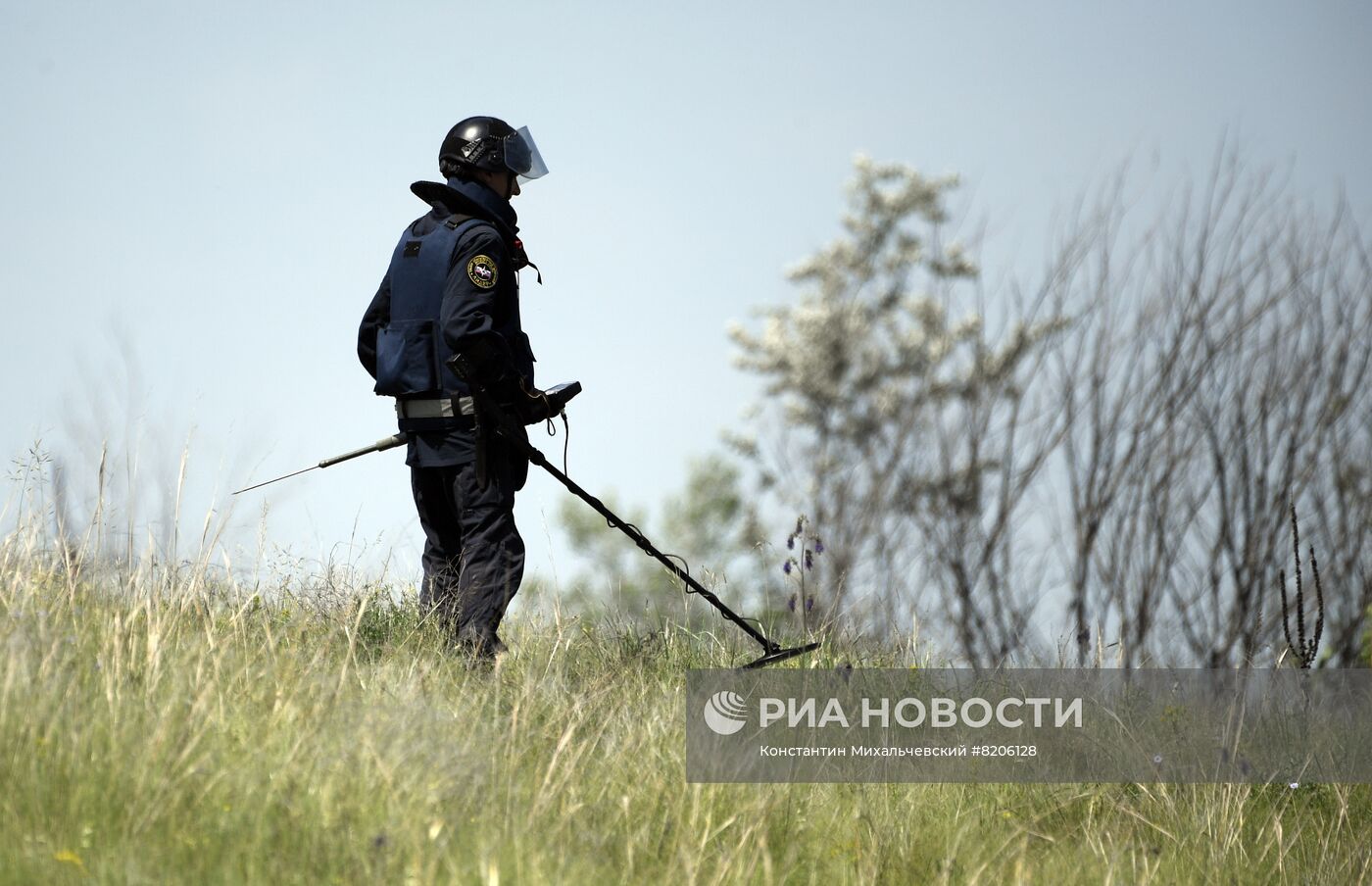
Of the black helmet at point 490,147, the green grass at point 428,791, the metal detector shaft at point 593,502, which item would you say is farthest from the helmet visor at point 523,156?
the green grass at point 428,791

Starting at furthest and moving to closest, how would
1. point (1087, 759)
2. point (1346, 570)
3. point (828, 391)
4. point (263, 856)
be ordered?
point (828, 391)
point (1346, 570)
point (1087, 759)
point (263, 856)

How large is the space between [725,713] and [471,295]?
1903mm

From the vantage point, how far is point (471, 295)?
16.0 feet

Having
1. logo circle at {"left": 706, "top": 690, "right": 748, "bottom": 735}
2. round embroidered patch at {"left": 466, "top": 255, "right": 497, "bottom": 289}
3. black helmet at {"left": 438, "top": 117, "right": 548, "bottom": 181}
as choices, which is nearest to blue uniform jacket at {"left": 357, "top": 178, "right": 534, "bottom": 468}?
round embroidered patch at {"left": 466, "top": 255, "right": 497, "bottom": 289}

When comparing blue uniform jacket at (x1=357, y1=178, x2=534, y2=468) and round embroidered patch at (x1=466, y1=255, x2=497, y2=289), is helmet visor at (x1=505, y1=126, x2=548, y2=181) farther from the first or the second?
round embroidered patch at (x1=466, y1=255, x2=497, y2=289)

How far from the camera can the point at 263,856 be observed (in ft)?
9.20

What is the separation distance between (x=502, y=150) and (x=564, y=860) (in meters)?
3.23

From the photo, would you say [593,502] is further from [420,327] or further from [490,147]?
[490,147]

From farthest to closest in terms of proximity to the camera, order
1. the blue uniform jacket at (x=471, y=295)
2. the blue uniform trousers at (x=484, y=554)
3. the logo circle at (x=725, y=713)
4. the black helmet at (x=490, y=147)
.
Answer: the black helmet at (x=490, y=147) → the blue uniform trousers at (x=484, y=554) → the blue uniform jacket at (x=471, y=295) → the logo circle at (x=725, y=713)

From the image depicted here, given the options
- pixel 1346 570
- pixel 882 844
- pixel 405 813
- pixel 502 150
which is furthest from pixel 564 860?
pixel 1346 570

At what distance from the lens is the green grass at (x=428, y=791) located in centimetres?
285

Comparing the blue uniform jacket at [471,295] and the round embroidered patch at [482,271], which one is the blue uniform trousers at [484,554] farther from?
the round embroidered patch at [482,271]

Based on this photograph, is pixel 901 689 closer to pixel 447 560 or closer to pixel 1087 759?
pixel 1087 759

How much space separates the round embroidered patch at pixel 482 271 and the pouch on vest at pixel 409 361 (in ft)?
0.99
